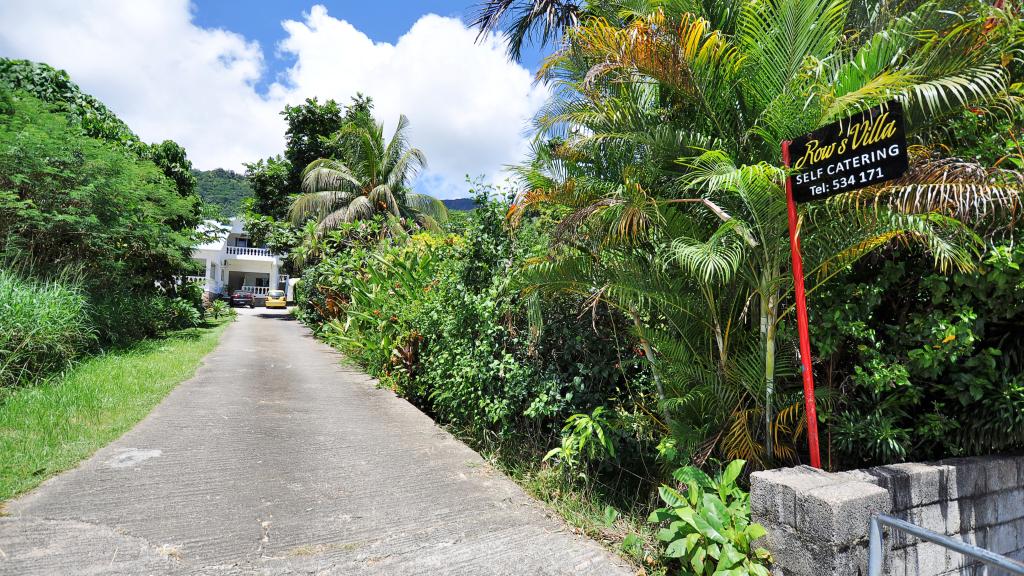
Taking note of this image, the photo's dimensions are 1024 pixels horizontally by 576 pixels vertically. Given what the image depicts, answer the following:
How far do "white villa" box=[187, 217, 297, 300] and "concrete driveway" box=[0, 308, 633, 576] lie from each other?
34.6 metres

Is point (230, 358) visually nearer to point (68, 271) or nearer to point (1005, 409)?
point (68, 271)

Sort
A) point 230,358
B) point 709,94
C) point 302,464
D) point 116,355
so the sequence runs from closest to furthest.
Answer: point 709,94, point 302,464, point 116,355, point 230,358

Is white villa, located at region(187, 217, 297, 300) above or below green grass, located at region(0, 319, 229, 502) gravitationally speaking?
above

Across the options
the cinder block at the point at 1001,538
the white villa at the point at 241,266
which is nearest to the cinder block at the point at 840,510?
the cinder block at the point at 1001,538

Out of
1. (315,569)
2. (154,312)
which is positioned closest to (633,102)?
(315,569)

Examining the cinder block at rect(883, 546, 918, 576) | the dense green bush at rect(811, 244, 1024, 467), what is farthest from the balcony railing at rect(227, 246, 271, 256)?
the cinder block at rect(883, 546, 918, 576)

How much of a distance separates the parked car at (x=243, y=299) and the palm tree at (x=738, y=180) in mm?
37934

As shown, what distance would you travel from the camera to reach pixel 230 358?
10.3 metres

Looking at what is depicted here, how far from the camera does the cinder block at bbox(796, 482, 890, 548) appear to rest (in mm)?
2432

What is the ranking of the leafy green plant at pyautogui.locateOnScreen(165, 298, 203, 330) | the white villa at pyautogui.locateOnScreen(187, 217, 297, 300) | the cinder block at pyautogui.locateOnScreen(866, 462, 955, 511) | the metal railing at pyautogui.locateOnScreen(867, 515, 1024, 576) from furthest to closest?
the white villa at pyautogui.locateOnScreen(187, 217, 297, 300)
the leafy green plant at pyautogui.locateOnScreen(165, 298, 203, 330)
the cinder block at pyautogui.locateOnScreen(866, 462, 955, 511)
the metal railing at pyautogui.locateOnScreen(867, 515, 1024, 576)

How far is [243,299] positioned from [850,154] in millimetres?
40694

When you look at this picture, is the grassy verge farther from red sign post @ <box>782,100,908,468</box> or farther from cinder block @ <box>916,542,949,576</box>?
cinder block @ <box>916,542,949,576</box>

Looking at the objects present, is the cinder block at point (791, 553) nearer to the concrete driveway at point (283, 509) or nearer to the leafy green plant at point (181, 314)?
the concrete driveway at point (283, 509)

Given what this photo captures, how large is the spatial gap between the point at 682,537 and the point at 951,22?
3.55m
